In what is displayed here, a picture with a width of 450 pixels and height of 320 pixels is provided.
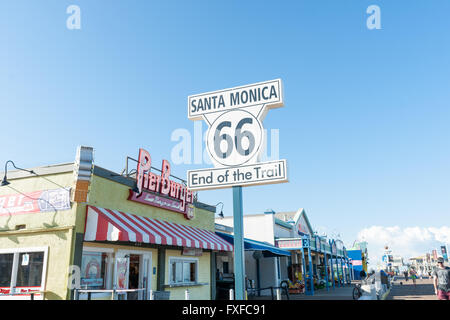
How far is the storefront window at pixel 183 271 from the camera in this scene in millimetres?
14906

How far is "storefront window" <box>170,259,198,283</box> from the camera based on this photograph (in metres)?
14.9

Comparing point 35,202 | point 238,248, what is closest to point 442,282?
point 238,248

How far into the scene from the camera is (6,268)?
11.2 metres

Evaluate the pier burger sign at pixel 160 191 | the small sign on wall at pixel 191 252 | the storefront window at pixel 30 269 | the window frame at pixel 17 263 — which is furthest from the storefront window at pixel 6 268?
the small sign on wall at pixel 191 252

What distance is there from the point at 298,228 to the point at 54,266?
25327 mm

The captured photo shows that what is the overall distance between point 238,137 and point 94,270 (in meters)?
6.81

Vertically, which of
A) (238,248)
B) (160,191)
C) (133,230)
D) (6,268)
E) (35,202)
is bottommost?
(6,268)

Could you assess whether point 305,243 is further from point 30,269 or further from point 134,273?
point 30,269

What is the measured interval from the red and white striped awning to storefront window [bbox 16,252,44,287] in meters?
1.56

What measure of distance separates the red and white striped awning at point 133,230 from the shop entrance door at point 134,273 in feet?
3.81

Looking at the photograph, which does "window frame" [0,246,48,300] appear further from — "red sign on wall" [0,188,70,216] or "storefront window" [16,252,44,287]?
"red sign on wall" [0,188,70,216]

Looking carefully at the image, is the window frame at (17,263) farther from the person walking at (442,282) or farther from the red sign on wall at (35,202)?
the person walking at (442,282)

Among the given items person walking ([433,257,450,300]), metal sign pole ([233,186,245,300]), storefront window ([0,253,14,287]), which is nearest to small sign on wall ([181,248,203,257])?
storefront window ([0,253,14,287])

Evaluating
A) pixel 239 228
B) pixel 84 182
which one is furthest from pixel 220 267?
pixel 239 228
